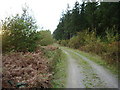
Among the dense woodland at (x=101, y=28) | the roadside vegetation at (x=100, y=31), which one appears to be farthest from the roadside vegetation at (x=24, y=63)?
the dense woodland at (x=101, y=28)

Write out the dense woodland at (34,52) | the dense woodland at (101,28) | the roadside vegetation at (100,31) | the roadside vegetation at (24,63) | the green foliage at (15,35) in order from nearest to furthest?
the roadside vegetation at (24,63)
the dense woodland at (34,52)
the green foliage at (15,35)
the roadside vegetation at (100,31)
the dense woodland at (101,28)

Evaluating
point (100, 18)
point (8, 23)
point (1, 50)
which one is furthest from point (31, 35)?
point (100, 18)

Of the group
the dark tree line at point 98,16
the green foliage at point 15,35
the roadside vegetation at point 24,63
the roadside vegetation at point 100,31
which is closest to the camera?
the roadside vegetation at point 24,63

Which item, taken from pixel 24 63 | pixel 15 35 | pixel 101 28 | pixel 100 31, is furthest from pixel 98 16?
pixel 24 63

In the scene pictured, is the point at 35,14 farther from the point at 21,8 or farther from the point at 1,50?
Result: the point at 1,50

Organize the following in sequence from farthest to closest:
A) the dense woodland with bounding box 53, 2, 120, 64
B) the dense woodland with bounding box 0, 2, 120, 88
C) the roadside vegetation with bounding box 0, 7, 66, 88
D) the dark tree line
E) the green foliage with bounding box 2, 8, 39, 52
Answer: the dark tree line → the dense woodland with bounding box 53, 2, 120, 64 → the green foliage with bounding box 2, 8, 39, 52 → the dense woodland with bounding box 0, 2, 120, 88 → the roadside vegetation with bounding box 0, 7, 66, 88

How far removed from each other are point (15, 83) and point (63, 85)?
1.90 meters

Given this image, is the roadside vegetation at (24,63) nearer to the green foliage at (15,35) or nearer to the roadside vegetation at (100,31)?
the green foliage at (15,35)

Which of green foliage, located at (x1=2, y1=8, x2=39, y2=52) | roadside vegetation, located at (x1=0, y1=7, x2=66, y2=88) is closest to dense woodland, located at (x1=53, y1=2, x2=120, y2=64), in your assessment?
roadside vegetation, located at (x1=0, y1=7, x2=66, y2=88)

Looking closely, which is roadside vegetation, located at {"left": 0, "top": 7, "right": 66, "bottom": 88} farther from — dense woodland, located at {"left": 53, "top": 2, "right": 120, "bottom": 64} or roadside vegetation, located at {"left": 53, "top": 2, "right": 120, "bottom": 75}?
dense woodland, located at {"left": 53, "top": 2, "right": 120, "bottom": 64}

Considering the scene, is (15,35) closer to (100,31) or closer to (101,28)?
(101,28)

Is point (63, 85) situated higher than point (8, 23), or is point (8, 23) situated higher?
point (8, 23)

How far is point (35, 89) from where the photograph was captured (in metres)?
3.41

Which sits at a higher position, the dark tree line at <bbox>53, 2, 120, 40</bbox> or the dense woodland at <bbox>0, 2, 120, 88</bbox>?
the dark tree line at <bbox>53, 2, 120, 40</bbox>
